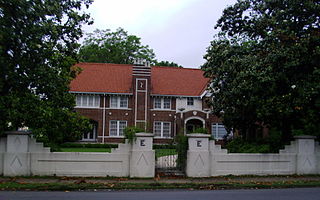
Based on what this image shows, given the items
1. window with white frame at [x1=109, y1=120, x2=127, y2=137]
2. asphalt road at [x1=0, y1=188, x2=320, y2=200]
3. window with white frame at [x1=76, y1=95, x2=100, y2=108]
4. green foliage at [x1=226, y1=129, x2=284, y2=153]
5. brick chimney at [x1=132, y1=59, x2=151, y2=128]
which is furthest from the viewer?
brick chimney at [x1=132, y1=59, x2=151, y2=128]

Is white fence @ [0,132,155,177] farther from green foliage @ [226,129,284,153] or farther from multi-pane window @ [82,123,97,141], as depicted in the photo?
multi-pane window @ [82,123,97,141]

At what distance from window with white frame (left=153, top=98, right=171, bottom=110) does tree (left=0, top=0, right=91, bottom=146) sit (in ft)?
67.8

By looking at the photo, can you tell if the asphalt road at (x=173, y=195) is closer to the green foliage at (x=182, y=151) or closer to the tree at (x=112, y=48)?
the green foliage at (x=182, y=151)

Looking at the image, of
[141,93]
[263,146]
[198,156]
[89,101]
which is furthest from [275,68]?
[89,101]

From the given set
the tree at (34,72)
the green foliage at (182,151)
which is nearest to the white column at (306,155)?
the green foliage at (182,151)

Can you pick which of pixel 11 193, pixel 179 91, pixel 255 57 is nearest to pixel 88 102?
pixel 179 91

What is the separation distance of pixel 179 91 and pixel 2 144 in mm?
24651

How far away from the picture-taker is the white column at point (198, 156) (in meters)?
14.4

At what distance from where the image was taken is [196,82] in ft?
127

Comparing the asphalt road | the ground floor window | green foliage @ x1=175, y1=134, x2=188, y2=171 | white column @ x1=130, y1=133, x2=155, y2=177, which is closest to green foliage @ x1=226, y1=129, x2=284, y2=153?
green foliage @ x1=175, y1=134, x2=188, y2=171

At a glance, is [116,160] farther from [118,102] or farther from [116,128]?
[118,102]

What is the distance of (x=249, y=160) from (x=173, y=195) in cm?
571

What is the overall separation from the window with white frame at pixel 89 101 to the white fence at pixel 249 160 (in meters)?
22.3

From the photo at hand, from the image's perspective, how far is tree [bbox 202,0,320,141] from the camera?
49.8 feet
